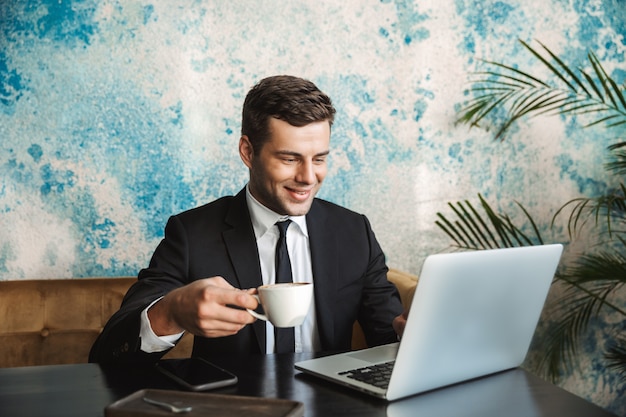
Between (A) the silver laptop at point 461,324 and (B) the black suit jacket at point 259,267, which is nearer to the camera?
(A) the silver laptop at point 461,324

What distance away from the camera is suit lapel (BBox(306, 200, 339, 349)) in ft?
5.75

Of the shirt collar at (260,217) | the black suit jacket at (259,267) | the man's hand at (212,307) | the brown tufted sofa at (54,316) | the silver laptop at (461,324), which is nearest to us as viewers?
the silver laptop at (461,324)

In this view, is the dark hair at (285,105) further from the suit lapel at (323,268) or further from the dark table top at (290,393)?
the dark table top at (290,393)

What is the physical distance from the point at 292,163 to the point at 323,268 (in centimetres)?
30

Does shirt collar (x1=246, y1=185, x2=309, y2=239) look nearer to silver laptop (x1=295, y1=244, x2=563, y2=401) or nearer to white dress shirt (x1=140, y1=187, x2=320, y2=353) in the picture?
white dress shirt (x1=140, y1=187, x2=320, y2=353)

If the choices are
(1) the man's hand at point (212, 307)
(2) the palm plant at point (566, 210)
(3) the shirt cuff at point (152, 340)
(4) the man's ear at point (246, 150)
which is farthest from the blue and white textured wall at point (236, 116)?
(1) the man's hand at point (212, 307)

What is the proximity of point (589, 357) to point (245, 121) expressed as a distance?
203 cm

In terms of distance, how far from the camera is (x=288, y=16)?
104 inches

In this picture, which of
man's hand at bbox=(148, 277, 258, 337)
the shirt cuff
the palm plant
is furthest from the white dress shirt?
the palm plant

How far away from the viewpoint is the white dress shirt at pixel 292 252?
179cm

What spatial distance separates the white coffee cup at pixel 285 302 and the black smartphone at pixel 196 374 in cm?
15

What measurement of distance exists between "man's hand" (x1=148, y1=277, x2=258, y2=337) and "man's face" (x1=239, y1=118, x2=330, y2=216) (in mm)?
614

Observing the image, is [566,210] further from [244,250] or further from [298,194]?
[244,250]

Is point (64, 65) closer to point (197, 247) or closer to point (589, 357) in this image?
point (197, 247)
